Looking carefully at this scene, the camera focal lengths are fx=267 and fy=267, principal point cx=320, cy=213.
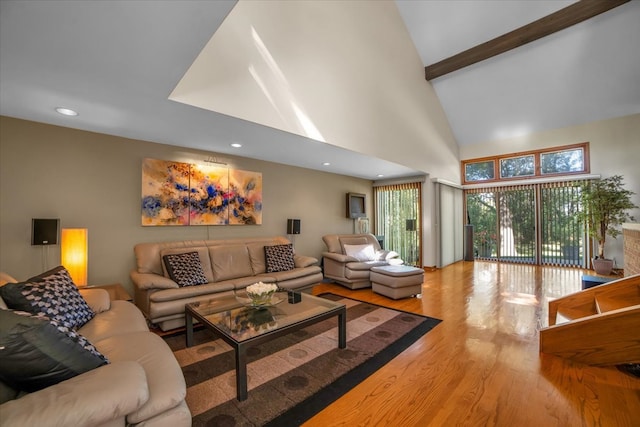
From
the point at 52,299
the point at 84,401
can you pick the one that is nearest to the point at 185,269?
the point at 52,299

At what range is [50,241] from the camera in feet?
8.88

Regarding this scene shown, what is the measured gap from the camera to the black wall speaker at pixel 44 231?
8.67 ft

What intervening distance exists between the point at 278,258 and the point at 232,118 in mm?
2203

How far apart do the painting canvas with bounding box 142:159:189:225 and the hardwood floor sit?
320cm

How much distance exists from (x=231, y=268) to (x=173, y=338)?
1197mm

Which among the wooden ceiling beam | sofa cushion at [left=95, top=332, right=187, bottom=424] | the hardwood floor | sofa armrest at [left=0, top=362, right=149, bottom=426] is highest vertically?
the wooden ceiling beam

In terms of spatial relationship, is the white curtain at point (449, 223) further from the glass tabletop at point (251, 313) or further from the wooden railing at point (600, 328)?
the glass tabletop at point (251, 313)

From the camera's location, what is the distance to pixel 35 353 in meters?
1.03

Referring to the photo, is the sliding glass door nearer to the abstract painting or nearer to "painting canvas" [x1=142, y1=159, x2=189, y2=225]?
the abstract painting

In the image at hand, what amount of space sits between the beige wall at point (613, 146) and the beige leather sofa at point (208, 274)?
6.57m

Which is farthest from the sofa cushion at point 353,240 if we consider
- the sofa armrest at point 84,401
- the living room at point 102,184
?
the sofa armrest at point 84,401

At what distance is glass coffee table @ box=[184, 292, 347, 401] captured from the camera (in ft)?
6.09

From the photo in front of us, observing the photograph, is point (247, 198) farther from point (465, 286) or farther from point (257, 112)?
→ point (465, 286)

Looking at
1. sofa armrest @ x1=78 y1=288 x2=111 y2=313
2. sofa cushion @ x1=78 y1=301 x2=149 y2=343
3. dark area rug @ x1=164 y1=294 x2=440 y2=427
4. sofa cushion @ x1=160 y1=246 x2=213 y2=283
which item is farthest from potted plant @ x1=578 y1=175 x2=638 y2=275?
sofa armrest @ x1=78 y1=288 x2=111 y2=313
